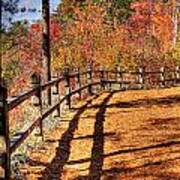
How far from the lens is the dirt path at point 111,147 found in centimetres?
940

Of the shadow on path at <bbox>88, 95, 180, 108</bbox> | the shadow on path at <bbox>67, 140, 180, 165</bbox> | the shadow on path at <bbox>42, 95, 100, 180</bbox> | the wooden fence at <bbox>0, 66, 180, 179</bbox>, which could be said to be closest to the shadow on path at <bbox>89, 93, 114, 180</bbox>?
the shadow on path at <bbox>67, 140, 180, 165</bbox>

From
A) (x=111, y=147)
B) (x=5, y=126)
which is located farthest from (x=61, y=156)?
(x=5, y=126)

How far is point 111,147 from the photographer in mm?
11289

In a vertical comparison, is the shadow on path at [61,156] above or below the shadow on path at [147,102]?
above

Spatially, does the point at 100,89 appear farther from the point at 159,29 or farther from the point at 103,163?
the point at 159,29

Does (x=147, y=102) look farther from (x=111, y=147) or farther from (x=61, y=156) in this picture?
(x=61, y=156)

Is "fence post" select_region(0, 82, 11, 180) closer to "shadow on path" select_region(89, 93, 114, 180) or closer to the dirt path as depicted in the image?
the dirt path

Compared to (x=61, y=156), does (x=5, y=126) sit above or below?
above

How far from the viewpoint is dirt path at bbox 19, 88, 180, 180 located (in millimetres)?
9398

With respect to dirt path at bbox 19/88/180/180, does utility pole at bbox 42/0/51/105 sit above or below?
above

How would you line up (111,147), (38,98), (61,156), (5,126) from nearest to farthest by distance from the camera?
(5,126) → (61,156) → (111,147) → (38,98)

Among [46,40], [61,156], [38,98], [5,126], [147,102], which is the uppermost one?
[46,40]

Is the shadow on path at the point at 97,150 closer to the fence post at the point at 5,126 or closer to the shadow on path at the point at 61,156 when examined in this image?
the shadow on path at the point at 61,156

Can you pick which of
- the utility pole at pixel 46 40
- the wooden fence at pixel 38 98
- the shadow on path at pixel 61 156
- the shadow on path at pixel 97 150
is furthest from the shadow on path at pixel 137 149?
the utility pole at pixel 46 40
